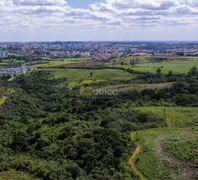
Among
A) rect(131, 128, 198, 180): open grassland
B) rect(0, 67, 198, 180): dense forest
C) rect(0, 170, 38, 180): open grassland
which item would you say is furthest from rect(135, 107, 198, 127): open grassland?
rect(0, 170, 38, 180): open grassland

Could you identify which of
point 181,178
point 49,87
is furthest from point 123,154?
point 49,87

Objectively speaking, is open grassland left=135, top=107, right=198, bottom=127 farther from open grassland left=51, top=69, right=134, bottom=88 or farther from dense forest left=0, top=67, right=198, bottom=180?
open grassland left=51, top=69, right=134, bottom=88

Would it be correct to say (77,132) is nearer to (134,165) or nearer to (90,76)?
(134,165)

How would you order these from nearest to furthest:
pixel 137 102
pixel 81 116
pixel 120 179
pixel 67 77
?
1. pixel 120 179
2. pixel 81 116
3. pixel 137 102
4. pixel 67 77

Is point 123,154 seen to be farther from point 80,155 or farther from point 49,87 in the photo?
point 49,87

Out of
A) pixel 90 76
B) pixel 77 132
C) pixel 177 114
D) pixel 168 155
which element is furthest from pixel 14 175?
pixel 90 76

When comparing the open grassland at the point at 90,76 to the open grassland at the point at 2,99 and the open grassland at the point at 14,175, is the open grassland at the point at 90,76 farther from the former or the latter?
the open grassland at the point at 14,175

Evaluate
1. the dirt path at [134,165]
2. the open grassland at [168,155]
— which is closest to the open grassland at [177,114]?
the open grassland at [168,155]
